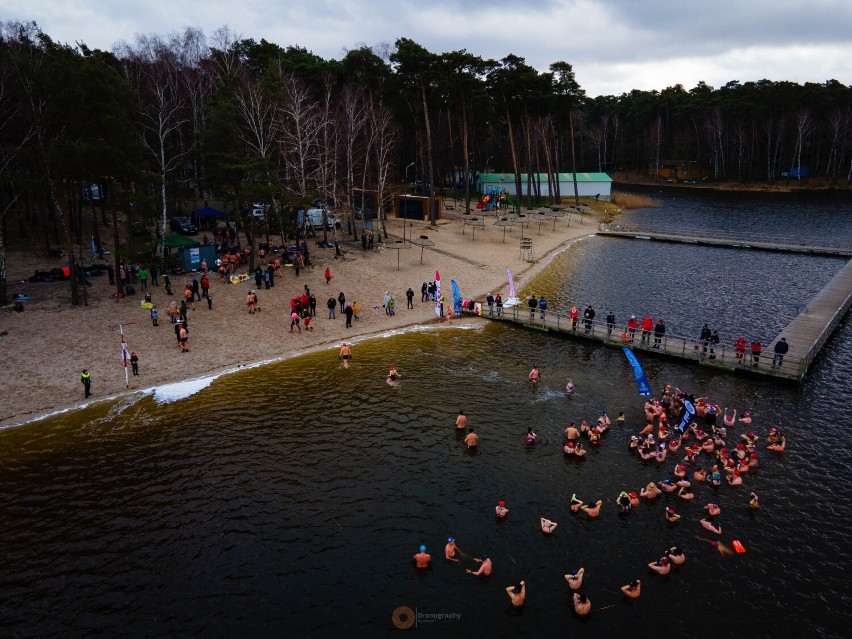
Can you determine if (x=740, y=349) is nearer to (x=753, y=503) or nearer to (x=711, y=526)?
(x=753, y=503)

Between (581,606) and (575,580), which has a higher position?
(575,580)

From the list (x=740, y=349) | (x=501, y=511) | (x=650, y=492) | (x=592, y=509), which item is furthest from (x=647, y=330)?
(x=501, y=511)

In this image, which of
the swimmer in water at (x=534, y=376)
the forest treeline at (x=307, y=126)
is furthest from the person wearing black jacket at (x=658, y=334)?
the forest treeline at (x=307, y=126)

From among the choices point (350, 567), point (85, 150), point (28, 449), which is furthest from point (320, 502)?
point (85, 150)

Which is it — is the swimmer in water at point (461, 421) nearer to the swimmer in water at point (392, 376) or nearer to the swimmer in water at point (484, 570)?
the swimmer in water at point (392, 376)

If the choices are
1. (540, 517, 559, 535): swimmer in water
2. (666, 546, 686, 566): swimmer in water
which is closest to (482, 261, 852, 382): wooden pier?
(666, 546, 686, 566): swimmer in water

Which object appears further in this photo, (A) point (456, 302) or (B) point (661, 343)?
(A) point (456, 302)

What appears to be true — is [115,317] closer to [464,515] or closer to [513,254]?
[464,515]
